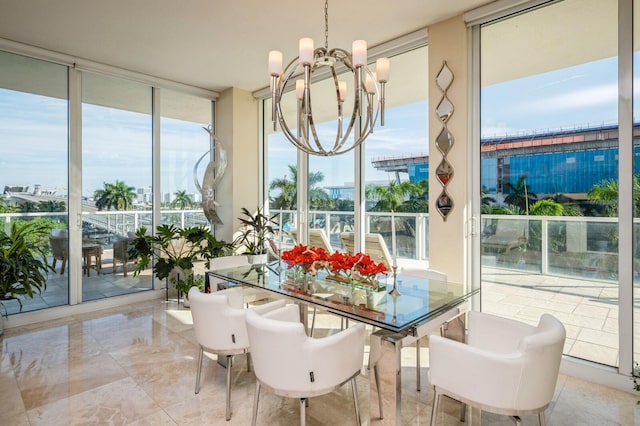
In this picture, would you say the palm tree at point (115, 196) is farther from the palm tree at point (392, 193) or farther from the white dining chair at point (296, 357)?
the white dining chair at point (296, 357)

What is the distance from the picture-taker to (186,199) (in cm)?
513

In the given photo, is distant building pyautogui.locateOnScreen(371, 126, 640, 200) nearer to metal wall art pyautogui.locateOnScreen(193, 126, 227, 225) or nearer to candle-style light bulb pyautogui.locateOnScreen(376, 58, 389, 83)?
candle-style light bulb pyautogui.locateOnScreen(376, 58, 389, 83)

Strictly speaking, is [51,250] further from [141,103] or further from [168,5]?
[168,5]

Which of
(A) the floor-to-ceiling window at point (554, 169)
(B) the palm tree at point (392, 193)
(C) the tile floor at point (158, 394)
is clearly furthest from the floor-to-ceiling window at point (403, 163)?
(C) the tile floor at point (158, 394)

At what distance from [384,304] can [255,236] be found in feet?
10.6

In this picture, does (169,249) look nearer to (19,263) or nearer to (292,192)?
(19,263)

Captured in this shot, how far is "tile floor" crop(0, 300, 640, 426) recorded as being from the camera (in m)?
2.14

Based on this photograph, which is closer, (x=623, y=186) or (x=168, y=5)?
(x=623, y=186)

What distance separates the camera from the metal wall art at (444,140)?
319 cm

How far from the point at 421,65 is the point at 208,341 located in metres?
3.24

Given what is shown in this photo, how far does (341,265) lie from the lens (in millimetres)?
2303

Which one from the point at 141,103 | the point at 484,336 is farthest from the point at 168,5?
the point at 484,336

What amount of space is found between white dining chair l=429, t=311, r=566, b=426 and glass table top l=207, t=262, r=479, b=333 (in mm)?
219

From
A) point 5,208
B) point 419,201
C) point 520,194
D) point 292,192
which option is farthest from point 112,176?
point 520,194
